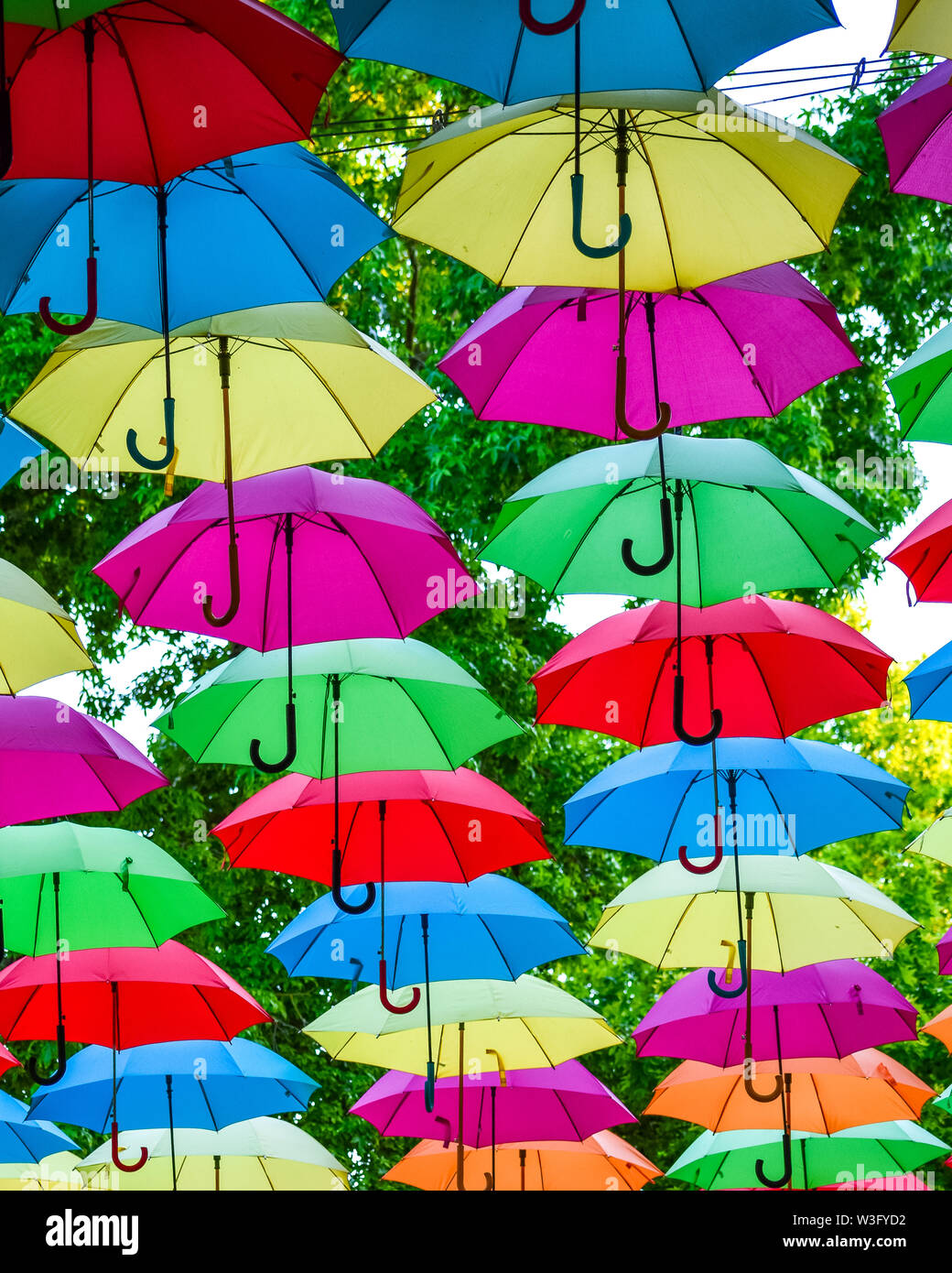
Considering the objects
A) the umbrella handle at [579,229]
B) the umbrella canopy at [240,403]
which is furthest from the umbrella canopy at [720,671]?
the umbrella handle at [579,229]

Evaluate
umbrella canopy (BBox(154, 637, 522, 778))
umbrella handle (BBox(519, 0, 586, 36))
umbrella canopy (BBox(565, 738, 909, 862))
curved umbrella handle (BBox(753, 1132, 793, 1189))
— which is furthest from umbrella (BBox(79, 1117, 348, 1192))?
umbrella handle (BBox(519, 0, 586, 36))

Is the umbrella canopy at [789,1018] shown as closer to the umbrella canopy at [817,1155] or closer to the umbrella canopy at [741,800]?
the umbrella canopy at [741,800]

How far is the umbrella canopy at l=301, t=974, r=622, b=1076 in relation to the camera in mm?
7059

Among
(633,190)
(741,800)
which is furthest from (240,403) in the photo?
(741,800)

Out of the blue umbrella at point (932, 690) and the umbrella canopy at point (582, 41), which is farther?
the blue umbrella at point (932, 690)

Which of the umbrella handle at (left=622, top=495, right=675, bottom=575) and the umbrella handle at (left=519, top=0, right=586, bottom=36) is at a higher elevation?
the umbrella handle at (left=519, top=0, right=586, bottom=36)

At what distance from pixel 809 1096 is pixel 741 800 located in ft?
8.47

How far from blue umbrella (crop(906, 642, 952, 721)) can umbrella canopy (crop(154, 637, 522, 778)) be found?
1.64 metres

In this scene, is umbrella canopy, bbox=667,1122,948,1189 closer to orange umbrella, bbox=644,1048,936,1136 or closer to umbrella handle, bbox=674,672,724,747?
orange umbrella, bbox=644,1048,936,1136

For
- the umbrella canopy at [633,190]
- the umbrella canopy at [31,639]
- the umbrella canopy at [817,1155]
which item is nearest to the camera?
the umbrella canopy at [633,190]

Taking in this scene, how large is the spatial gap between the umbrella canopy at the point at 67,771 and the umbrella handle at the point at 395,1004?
1.37 metres

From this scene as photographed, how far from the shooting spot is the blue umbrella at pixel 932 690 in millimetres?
5996

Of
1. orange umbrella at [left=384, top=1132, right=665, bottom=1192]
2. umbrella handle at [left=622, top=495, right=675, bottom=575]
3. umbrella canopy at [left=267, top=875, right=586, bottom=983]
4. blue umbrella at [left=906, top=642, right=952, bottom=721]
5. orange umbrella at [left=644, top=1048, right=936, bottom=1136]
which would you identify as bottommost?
orange umbrella at [left=384, top=1132, right=665, bottom=1192]
